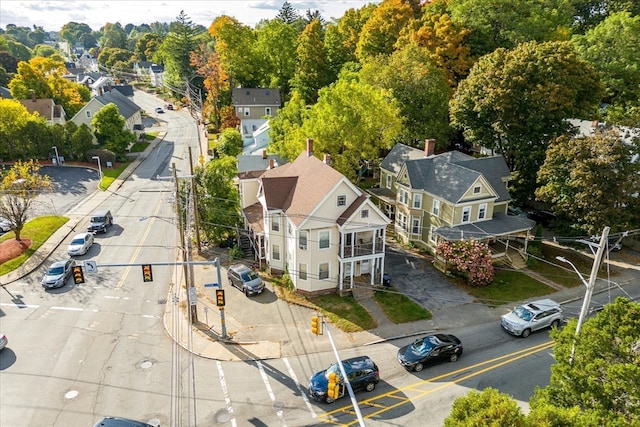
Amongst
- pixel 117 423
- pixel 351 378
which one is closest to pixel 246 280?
pixel 351 378

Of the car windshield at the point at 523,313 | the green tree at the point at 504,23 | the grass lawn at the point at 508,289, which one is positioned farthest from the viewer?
the green tree at the point at 504,23

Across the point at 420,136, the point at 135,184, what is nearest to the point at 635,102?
the point at 420,136

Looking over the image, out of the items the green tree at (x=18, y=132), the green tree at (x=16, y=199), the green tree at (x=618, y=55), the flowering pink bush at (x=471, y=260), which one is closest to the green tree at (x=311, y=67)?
the green tree at (x=618, y=55)

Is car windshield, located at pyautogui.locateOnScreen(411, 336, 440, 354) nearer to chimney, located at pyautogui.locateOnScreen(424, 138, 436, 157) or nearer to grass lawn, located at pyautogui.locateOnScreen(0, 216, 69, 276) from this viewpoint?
chimney, located at pyautogui.locateOnScreen(424, 138, 436, 157)

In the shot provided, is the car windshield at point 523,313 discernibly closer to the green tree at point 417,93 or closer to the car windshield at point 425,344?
the car windshield at point 425,344

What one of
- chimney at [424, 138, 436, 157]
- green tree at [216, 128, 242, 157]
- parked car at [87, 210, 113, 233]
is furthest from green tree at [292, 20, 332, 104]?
parked car at [87, 210, 113, 233]
